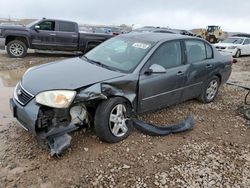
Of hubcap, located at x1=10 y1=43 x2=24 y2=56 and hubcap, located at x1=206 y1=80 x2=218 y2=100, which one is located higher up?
hubcap, located at x1=10 y1=43 x2=24 y2=56

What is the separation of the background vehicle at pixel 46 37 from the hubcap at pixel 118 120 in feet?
29.4

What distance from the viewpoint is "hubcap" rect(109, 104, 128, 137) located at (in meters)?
4.12

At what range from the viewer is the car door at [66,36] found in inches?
498

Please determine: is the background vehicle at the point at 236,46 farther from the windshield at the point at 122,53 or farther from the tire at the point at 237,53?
the windshield at the point at 122,53

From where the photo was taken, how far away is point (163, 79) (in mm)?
4805

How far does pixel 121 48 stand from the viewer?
5062 millimetres

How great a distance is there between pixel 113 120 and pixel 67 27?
9.68 m

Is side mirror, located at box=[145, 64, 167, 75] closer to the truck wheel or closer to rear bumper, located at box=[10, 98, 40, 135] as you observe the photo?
rear bumper, located at box=[10, 98, 40, 135]

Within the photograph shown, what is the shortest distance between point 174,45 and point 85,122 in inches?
87.6

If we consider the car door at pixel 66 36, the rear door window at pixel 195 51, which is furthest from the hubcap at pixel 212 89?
the car door at pixel 66 36

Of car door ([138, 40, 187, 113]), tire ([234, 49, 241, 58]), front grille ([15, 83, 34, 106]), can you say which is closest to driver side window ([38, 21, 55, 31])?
car door ([138, 40, 187, 113])

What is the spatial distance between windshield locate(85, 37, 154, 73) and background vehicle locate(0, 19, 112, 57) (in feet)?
24.8

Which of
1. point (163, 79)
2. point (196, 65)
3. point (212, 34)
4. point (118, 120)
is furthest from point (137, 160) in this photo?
point (212, 34)

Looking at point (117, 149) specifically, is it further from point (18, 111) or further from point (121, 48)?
point (121, 48)
